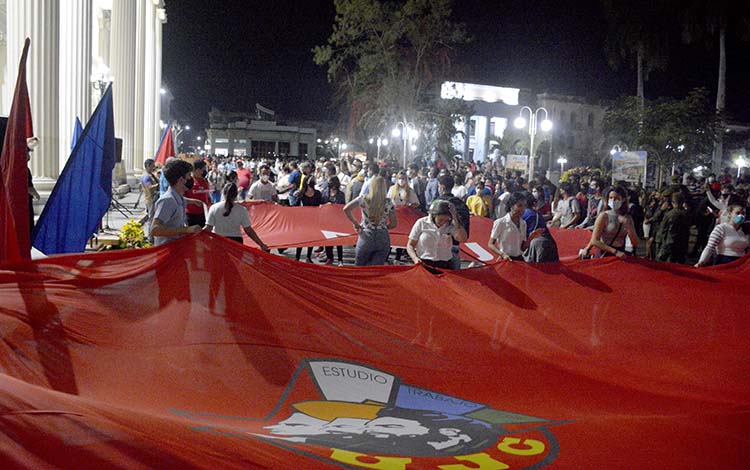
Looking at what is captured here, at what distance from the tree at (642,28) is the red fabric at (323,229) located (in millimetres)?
37794

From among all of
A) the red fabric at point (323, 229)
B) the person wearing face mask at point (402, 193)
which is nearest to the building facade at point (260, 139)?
the person wearing face mask at point (402, 193)

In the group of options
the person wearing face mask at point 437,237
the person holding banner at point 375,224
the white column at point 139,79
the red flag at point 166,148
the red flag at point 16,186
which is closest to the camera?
the red flag at point 16,186

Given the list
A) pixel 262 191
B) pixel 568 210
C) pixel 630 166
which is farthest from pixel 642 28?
pixel 262 191

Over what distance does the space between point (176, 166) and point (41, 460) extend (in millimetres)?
5115

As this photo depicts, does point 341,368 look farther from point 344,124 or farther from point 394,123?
point 344,124

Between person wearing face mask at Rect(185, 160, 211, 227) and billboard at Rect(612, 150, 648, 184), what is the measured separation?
17.7m

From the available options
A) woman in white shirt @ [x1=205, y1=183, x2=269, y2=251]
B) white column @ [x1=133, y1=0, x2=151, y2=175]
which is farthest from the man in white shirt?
white column @ [x1=133, y1=0, x2=151, y2=175]

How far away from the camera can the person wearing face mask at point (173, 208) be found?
7.04 metres

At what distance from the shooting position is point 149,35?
3462 centimetres

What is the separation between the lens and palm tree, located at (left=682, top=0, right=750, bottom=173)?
42.7m

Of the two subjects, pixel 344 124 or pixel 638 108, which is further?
pixel 344 124

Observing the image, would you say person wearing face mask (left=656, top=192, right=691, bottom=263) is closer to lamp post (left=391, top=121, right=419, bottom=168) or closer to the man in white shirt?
the man in white shirt

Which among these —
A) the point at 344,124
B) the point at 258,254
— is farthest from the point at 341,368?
the point at 344,124

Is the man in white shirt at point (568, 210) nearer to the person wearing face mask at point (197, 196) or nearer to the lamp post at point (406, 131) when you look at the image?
the person wearing face mask at point (197, 196)
